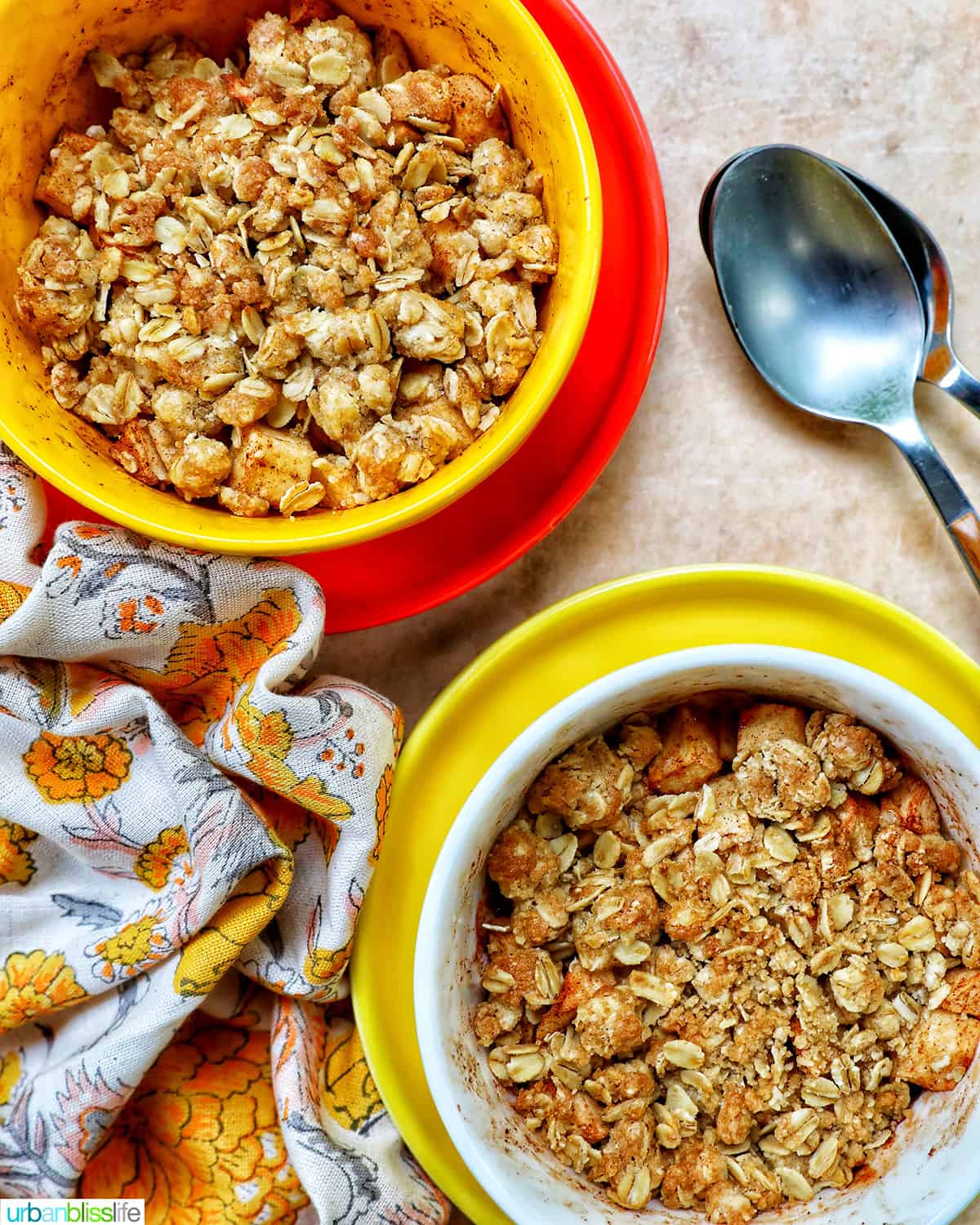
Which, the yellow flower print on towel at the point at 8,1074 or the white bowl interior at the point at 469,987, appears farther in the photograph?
the yellow flower print on towel at the point at 8,1074

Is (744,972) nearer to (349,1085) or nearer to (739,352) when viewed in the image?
(349,1085)

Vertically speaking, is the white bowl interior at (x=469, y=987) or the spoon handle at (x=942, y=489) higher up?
the spoon handle at (x=942, y=489)

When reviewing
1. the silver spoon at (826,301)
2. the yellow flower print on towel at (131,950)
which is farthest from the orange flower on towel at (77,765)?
the silver spoon at (826,301)

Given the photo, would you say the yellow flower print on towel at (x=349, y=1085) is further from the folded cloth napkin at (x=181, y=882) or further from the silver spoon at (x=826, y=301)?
the silver spoon at (x=826, y=301)

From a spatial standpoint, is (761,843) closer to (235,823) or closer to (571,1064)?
(571,1064)

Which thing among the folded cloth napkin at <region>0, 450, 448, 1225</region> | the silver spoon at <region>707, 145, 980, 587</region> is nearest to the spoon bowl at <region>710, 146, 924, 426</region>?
the silver spoon at <region>707, 145, 980, 587</region>

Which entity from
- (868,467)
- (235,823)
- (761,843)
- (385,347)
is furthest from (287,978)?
(868,467)

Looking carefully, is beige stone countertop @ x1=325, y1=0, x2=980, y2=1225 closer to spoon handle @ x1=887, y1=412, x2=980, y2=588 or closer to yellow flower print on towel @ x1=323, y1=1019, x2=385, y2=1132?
spoon handle @ x1=887, y1=412, x2=980, y2=588

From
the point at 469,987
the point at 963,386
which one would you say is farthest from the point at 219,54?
the point at 469,987
